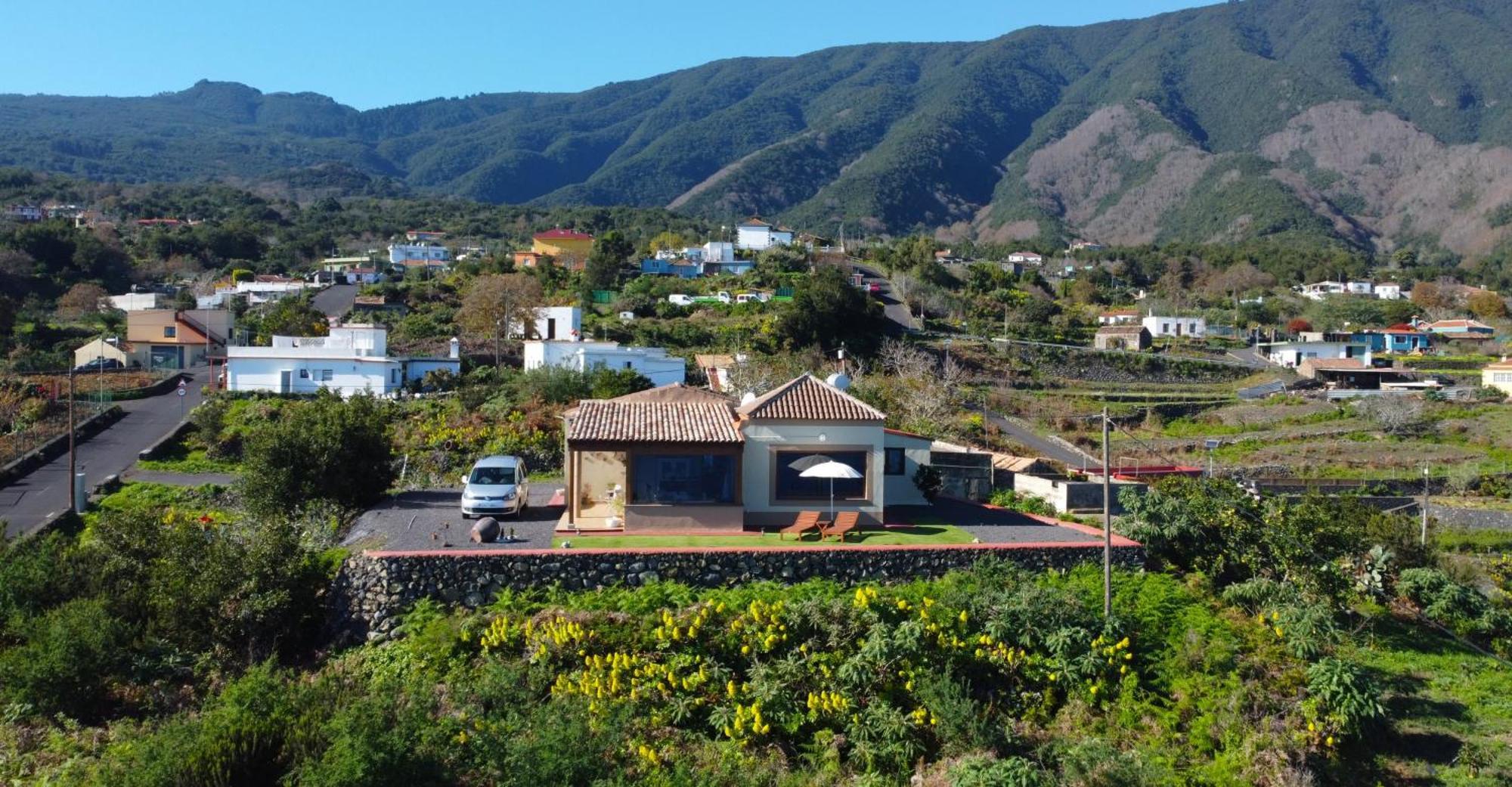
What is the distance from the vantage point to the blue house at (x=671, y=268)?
74.8 metres

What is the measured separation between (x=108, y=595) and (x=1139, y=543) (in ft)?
50.4

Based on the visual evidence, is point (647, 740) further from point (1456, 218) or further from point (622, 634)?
point (1456, 218)

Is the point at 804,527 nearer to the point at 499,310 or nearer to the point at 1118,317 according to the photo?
the point at 499,310

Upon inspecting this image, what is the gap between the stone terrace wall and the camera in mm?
15766

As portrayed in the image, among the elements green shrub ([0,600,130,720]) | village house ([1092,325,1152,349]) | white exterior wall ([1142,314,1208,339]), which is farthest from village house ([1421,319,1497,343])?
green shrub ([0,600,130,720])

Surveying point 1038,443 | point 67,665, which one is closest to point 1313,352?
point 1038,443

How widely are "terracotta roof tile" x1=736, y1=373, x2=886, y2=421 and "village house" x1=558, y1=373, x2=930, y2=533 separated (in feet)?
0.07

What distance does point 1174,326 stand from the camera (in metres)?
73.6

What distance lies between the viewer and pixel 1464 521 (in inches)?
1334

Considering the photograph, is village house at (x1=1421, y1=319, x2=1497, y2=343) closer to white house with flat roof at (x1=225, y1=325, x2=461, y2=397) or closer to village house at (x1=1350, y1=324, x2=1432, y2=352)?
village house at (x1=1350, y1=324, x2=1432, y2=352)

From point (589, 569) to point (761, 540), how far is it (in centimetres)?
295

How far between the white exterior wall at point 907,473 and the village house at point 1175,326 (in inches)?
2206

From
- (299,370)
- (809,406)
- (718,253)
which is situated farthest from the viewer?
(718,253)

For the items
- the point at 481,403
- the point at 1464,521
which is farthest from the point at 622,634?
the point at 1464,521
